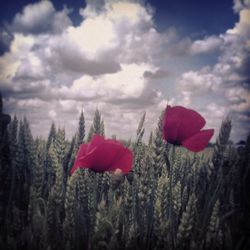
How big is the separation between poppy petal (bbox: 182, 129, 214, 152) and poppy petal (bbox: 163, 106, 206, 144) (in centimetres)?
2

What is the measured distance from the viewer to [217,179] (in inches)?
25.2

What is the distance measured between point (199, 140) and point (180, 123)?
55 millimetres

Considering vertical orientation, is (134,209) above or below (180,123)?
below

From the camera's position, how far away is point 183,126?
2.41ft

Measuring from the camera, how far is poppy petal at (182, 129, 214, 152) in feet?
2.28

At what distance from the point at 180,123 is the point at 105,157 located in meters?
0.17

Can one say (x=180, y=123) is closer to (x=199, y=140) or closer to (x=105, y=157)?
(x=199, y=140)

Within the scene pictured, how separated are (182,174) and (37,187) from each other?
17.4 inches

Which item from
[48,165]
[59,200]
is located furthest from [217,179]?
[48,165]

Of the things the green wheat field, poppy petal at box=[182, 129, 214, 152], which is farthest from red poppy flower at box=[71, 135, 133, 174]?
poppy petal at box=[182, 129, 214, 152]

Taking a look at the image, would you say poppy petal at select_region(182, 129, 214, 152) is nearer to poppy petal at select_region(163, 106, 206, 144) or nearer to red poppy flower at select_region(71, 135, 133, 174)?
poppy petal at select_region(163, 106, 206, 144)

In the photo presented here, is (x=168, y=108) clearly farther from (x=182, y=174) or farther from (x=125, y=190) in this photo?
(x=182, y=174)

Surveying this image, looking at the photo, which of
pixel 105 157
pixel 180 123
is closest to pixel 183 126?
pixel 180 123

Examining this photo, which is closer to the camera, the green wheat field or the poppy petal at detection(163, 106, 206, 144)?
the green wheat field
